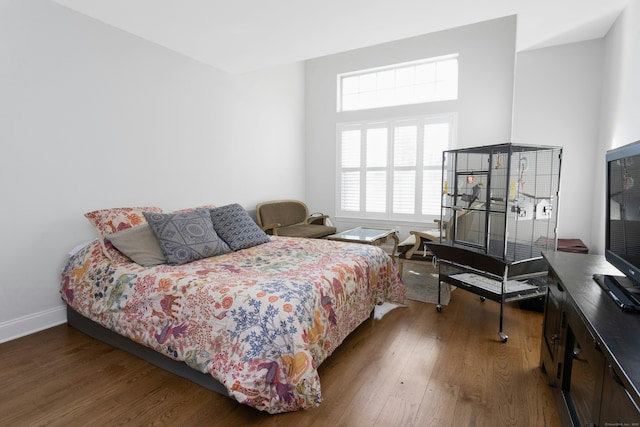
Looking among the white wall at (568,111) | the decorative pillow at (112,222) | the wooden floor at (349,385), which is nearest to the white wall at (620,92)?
the white wall at (568,111)

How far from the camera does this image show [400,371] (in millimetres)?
2072

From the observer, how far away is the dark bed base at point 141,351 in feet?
6.13

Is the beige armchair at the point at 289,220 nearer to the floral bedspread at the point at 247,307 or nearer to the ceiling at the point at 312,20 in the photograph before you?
the floral bedspread at the point at 247,307

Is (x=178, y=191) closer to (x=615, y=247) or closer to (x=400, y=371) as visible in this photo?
(x=400, y=371)

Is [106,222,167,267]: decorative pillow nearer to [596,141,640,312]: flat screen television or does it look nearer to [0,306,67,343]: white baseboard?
[0,306,67,343]: white baseboard

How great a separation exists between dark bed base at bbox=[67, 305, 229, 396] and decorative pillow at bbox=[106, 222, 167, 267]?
1.83 feet

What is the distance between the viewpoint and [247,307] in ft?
5.65

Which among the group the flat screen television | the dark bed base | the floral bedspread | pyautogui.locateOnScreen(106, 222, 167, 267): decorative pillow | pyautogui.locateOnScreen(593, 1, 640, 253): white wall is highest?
pyautogui.locateOnScreen(593, 1, 640, 253): white wall

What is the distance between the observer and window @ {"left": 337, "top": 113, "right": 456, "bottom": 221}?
490cm

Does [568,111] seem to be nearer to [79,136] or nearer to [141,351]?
[141,351]

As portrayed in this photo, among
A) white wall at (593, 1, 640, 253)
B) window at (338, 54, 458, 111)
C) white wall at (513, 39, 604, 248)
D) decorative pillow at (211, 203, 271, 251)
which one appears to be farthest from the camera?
window at (338, 54, 458, 111)

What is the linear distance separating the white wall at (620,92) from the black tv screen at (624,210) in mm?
1147

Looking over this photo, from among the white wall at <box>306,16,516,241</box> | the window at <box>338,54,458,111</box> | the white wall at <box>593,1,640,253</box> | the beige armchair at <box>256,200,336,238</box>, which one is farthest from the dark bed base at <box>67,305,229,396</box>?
the window at <box>338,54,458,111</box>

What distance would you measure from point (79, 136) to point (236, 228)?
1530 millimetres
